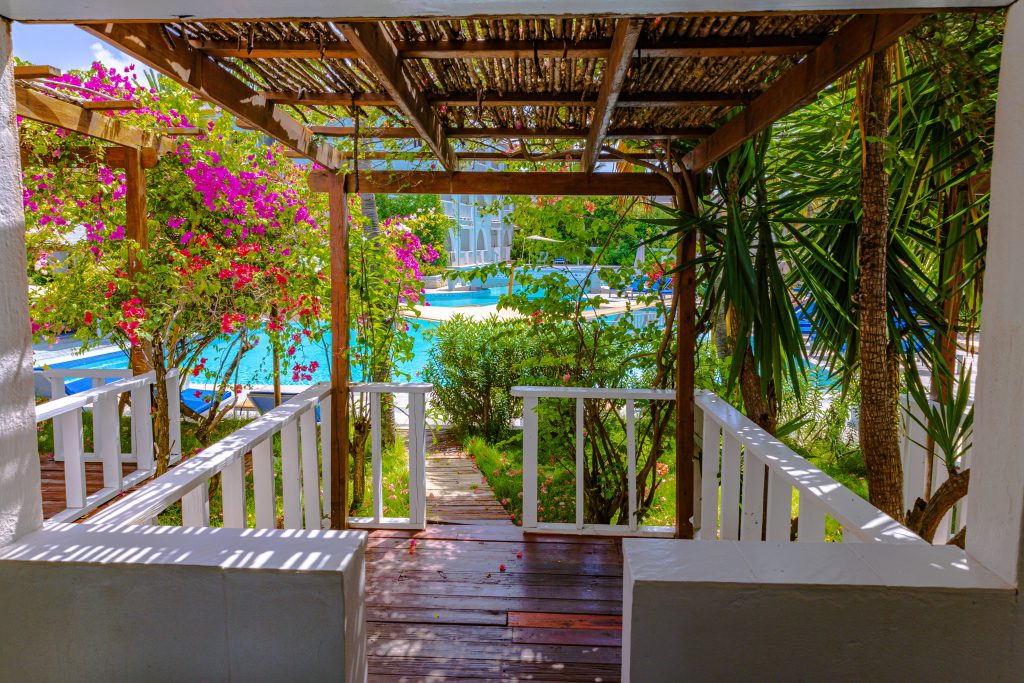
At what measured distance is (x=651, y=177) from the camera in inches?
134

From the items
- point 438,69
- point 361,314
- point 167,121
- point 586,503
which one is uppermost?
point 167,121

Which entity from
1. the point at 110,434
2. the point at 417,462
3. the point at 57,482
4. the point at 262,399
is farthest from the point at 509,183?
the point at 262,399

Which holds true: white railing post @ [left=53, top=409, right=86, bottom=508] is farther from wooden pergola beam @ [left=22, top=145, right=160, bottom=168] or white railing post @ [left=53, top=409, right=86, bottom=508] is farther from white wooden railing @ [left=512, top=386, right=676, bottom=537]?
white wooden railing @ [left=512, top=386, right=676, bottom=537]

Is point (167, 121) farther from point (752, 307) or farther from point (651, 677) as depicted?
point (651, 677)

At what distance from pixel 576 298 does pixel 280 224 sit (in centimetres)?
274

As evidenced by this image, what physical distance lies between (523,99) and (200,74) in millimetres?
1164

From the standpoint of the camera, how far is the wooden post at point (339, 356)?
136 inches

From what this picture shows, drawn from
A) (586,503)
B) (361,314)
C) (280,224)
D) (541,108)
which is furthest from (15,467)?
(280,224)

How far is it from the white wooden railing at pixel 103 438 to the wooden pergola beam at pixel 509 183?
191 cm

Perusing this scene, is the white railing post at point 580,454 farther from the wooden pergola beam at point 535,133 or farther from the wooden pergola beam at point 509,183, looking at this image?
the wooden pergola beam at point 535,133

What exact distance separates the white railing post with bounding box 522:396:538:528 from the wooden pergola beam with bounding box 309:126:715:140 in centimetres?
129

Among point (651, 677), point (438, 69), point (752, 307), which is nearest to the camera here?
point (651, 677)

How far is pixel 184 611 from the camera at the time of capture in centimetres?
132

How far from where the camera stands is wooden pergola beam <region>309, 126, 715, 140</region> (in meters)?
3.09
